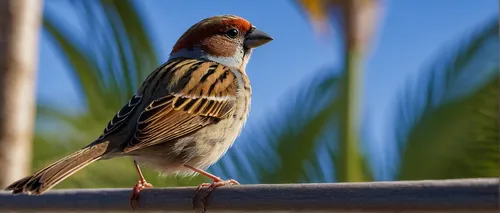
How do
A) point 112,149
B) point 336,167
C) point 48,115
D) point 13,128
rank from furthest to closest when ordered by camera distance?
1. point 48,115
2. point 336,167
3. point 13,128
4. point 112,149

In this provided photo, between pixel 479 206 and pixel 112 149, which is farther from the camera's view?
pixel 112 149

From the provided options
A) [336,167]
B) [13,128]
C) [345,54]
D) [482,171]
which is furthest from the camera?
[345,54]

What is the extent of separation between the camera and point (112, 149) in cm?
308

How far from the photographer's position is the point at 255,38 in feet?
12.4

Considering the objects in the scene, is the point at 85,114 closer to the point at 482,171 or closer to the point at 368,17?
the point at 368,17

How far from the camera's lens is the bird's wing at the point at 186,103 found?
10.3ft

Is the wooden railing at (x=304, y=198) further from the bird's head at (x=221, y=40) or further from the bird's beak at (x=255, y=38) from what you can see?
the bird's beak at (x=255, y=38)

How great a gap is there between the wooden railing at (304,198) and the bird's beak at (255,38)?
145cm

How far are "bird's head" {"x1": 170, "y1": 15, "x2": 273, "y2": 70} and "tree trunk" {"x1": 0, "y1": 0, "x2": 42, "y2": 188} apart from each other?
1.69 m

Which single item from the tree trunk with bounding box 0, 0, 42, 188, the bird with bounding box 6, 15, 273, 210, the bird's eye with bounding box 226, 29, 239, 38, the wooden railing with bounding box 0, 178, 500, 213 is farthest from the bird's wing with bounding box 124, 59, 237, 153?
the tree trunk with bounding box 0, 0, 42, 188

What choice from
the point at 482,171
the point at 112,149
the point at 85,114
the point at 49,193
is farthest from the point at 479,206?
the point at 85,114

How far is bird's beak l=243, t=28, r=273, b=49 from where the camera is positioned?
3.74 metres

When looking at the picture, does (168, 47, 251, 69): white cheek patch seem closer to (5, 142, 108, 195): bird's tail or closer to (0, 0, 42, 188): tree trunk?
(5, 142, 108, 195): bird's tail

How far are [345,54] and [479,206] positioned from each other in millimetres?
6768
